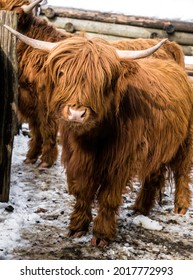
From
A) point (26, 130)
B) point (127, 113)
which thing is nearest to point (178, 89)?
point (127, 113)

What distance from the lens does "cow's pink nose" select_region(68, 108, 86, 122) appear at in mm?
2355

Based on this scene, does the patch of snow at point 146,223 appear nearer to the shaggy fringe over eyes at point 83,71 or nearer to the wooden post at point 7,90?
the wooden post at point 7,90

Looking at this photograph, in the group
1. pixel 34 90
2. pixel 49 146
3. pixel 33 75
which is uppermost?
pixel 33 75

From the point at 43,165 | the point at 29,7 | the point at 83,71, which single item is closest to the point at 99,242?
the point at 83,71

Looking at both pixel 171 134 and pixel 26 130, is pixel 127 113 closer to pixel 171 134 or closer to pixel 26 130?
pixel 171 134

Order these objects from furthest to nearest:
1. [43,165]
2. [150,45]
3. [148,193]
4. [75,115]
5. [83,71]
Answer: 1. [150,45]
2. [43,165]
3. [148,193]
4. [83,71]
5. [75,115]

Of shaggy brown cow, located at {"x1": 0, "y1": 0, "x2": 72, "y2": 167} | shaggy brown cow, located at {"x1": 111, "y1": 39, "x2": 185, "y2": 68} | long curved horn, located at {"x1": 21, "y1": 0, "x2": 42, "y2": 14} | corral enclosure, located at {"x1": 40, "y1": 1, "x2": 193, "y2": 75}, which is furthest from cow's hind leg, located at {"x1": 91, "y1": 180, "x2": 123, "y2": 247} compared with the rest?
corral enclosure, located at {"x1": 40, "y1": 1, "x2": 193, "y2": 75}

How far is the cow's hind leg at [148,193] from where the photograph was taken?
3893mm

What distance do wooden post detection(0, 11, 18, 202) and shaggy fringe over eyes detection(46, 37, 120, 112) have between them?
842 millimetres

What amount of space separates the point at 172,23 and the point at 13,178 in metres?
5.72

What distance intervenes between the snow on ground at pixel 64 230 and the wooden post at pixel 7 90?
42 centimetres

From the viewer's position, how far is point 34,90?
4629 millimetres

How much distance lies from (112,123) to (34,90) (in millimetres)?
2005

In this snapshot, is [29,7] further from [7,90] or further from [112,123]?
A: [112,123]
